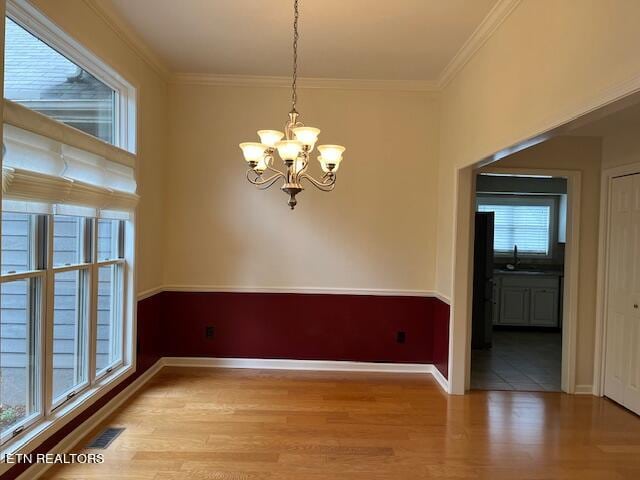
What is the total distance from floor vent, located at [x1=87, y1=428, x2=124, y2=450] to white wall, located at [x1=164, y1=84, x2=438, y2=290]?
1740 millimetres

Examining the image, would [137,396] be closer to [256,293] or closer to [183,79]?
[256,293]

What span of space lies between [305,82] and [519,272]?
470 centimetres

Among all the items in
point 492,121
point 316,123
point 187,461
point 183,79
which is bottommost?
point 187,461

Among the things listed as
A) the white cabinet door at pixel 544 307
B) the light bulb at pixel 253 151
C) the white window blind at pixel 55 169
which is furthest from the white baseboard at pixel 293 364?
the white cabinet door at pixel 544 307

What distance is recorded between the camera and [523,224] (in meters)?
7.39

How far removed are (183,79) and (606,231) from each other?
14.6ft

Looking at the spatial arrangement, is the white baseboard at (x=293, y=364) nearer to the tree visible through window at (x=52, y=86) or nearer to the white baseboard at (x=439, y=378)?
the white baseboard at (x=439, y=378)

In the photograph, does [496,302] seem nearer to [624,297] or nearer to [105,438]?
[624,297]

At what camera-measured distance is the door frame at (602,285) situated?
4.00m

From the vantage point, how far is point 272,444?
9.68 feet

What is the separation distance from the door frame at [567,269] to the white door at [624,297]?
271mm

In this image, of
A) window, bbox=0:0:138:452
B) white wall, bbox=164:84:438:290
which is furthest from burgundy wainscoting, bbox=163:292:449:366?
window, bbox=0:0:138:452

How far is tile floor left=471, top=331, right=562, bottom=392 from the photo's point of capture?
170 inches

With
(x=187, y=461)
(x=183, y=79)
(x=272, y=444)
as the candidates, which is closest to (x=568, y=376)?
(x=272, y=444)
